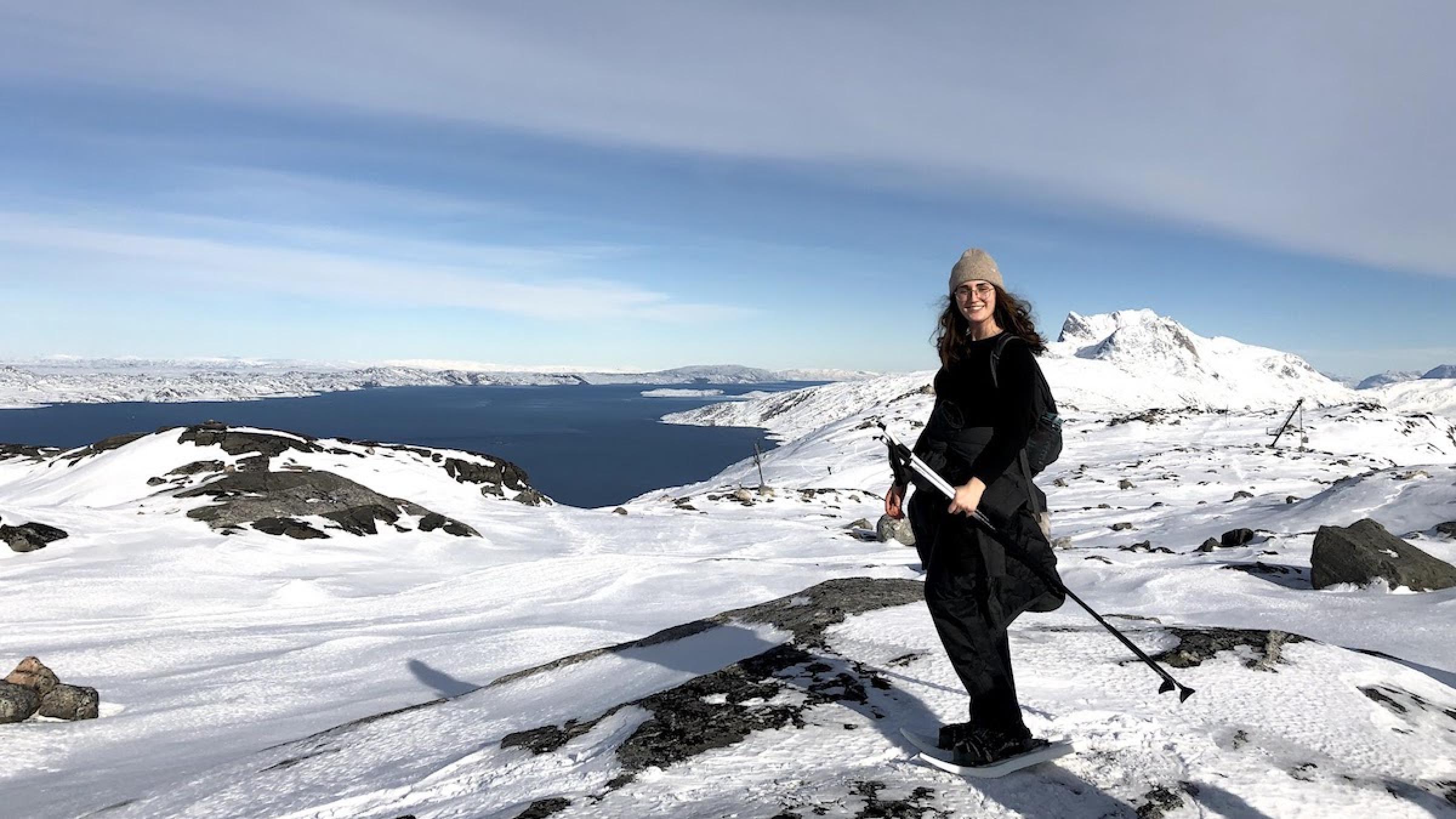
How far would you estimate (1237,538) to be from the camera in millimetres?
15891

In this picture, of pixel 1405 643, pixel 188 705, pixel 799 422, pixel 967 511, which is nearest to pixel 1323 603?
pixel 1405 643

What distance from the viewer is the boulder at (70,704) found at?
6.82 m

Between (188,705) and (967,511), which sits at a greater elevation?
(967,511)

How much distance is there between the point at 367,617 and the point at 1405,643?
13637mm

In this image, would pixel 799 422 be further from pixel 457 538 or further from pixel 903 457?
pixel 903 457

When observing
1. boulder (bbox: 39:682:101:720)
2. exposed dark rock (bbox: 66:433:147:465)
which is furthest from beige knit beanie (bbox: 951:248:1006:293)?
exposed dark rock (bbox: 66:433:147:465)

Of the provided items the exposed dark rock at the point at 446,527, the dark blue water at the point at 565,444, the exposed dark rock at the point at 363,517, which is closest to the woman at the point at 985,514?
the exposed dark rock at the point at 363,517

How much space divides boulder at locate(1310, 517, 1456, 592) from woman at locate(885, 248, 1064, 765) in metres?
9.03

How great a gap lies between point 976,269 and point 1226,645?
137 inches

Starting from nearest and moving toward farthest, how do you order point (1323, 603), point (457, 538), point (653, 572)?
point (1323, 603)
point (653, 572)
point (457, 538)

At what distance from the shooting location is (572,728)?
4.73 meters

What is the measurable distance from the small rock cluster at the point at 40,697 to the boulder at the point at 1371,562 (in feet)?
50.2

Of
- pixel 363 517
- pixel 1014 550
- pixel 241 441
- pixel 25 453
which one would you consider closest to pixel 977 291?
pixel 1014 550

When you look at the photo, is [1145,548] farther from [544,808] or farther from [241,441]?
[241,441]
